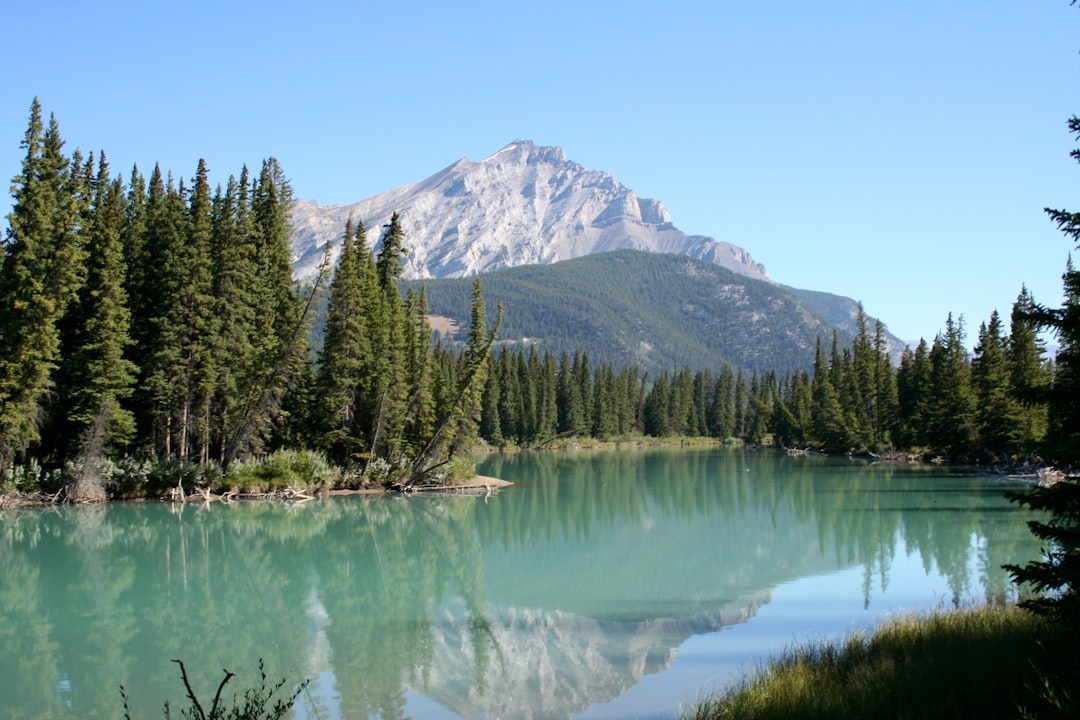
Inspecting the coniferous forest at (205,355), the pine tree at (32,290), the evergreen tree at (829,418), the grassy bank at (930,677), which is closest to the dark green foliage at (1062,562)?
the grassy bank at (930,677)

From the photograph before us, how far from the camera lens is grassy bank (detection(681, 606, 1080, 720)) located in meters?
9.41

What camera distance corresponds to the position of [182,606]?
21.8 metres

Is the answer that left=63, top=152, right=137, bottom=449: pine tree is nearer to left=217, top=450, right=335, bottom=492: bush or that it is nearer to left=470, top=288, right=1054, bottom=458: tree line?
left=217, top=450, right=335, bottom=492: bush

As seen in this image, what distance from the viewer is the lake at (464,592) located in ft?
48.7

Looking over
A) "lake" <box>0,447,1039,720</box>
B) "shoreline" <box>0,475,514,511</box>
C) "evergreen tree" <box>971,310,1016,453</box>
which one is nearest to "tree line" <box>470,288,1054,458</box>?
"evergreen tree" <box>971,310,1016,453</box>

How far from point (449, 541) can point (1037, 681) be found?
25022mm

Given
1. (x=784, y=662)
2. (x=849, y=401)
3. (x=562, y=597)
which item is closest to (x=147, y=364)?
(x=562, y=597)

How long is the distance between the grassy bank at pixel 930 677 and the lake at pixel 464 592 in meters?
1.79

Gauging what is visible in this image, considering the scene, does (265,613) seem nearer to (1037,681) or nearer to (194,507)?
(1037,681)

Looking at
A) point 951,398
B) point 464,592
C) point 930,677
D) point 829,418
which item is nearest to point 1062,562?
point 930,677

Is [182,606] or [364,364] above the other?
[364,364]

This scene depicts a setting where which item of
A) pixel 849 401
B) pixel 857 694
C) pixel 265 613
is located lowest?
pixel 265 613

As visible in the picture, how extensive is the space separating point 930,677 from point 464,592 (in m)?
14.8

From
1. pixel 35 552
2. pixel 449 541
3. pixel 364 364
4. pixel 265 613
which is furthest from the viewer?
pixel 364 364
